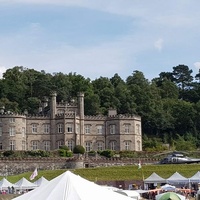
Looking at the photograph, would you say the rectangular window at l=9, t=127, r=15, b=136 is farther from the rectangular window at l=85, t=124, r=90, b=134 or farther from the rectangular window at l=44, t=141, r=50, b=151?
the rectangular window at l=85, t=124, r=90, b=134

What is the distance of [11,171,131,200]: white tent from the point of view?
1529cm

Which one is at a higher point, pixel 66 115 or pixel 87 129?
pixel 66 115

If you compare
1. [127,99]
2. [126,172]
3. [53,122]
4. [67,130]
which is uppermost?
[127,99]

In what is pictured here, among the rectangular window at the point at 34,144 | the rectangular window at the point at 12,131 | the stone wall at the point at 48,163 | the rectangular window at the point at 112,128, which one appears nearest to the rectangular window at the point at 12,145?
the rectangular window at the point at 12,131

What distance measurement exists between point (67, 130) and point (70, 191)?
6730cm

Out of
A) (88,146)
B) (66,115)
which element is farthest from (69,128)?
(88,146)

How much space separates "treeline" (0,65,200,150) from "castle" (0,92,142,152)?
676 cm

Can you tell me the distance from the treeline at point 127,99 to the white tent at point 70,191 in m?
72.1

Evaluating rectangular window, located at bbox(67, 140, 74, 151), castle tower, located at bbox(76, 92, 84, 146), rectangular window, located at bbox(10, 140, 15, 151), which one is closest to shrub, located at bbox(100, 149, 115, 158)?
rectangular window, located at bbox(67, 140, 74, 151)

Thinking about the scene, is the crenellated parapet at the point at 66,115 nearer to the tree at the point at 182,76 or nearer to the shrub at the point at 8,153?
the shrub at the point at 8,153

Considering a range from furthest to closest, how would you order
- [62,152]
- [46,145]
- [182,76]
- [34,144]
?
[182,76] → [46,145] → [34,144] → [62,152]

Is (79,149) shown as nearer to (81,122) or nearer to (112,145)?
(81,122)

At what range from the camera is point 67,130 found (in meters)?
82.6

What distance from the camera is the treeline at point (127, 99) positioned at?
326 ft
